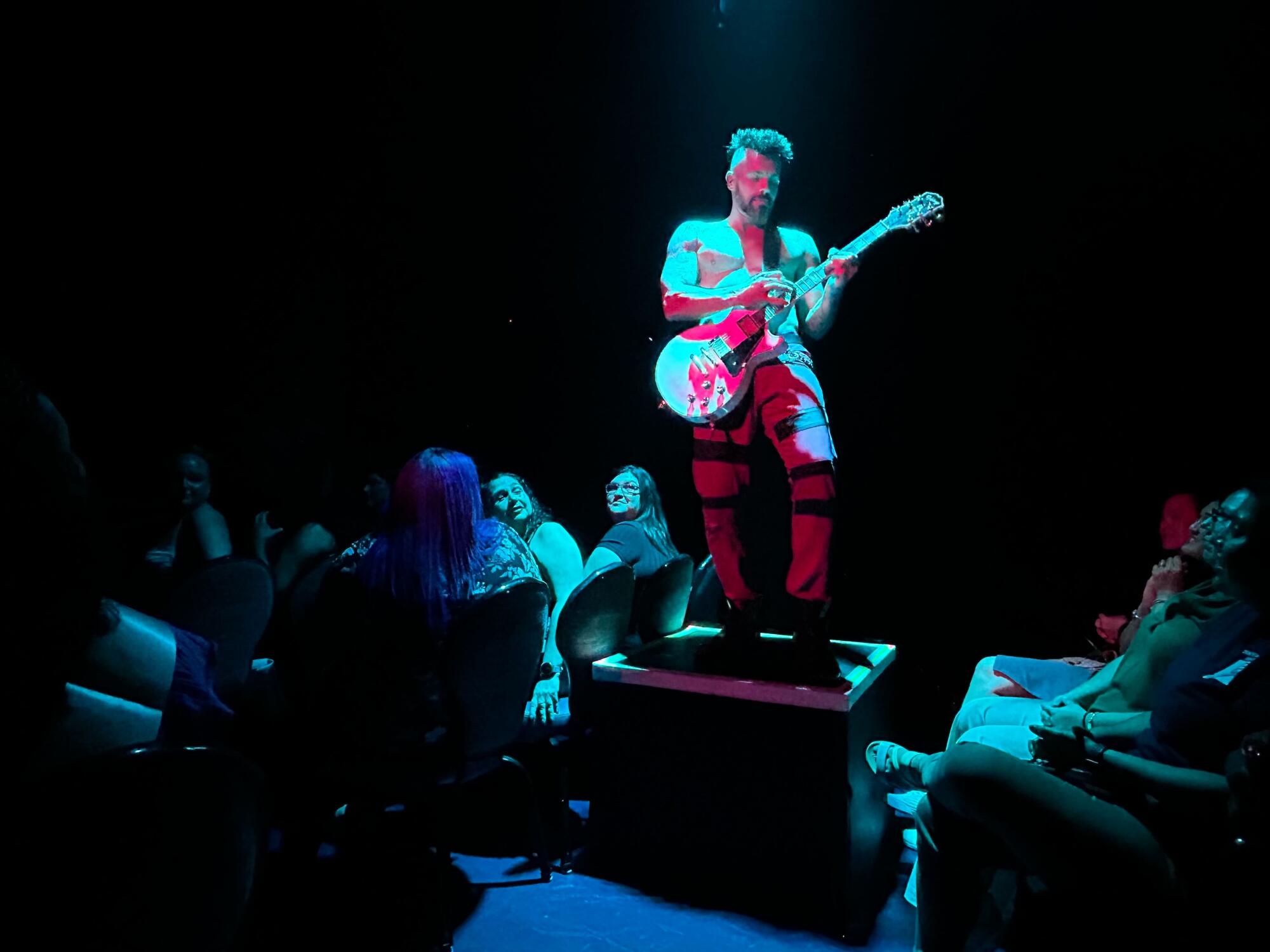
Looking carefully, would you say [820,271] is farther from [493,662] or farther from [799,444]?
[493,662]

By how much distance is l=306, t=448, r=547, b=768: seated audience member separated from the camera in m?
2.27

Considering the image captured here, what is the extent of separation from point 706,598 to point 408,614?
1.92 meters

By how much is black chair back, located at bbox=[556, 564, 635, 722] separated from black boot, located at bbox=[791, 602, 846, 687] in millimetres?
685

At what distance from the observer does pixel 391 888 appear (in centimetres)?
261

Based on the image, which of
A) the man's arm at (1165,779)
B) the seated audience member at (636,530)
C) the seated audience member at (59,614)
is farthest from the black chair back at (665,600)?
the seated audience member at (59,614)

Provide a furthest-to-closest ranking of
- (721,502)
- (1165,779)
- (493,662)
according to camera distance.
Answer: (721,502) → (493,662) → (1165,779)

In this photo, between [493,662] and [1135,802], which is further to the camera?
[493,662]

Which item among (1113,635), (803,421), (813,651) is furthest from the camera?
(1113,635)

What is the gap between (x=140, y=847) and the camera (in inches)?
41.1

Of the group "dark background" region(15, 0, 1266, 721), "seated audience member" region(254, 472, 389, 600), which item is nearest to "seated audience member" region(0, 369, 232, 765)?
"dark background" region(15, 0, 1266, 721)

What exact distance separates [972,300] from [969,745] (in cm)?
242

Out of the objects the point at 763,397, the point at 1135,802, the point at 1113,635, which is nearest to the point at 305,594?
the point at 763,397

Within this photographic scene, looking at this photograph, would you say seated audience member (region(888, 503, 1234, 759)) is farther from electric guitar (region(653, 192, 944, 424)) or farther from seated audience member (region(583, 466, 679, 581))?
seated audience member (region(583, 466, 679, 581))

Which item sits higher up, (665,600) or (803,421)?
(803,421)
